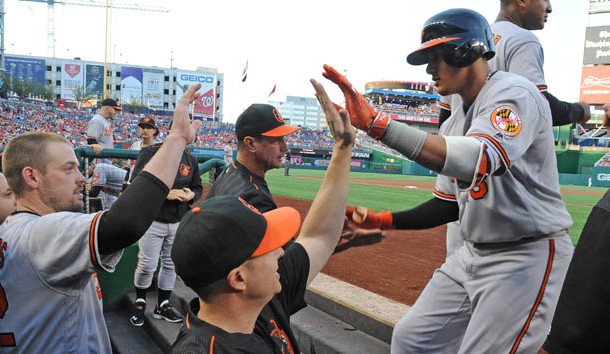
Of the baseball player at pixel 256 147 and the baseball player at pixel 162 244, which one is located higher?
the baseball player at pixel 256 147

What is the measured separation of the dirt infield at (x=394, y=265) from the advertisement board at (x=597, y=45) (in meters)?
46.9

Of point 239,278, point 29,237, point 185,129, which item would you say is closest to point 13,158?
point 29,237

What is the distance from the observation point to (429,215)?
2.54 meters

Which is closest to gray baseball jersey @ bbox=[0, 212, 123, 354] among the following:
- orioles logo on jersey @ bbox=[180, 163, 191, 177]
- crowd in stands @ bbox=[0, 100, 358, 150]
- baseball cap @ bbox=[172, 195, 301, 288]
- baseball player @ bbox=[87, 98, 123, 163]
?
baseball cap @ bbox=[172, 195, 301, 288]

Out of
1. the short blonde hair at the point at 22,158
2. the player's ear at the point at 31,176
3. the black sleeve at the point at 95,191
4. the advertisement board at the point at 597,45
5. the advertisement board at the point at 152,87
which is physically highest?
the advertisement board at the point at 597,45

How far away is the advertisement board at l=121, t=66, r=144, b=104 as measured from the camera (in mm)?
72188

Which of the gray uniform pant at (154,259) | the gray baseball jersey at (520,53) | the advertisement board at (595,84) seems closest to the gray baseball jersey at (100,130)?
the gray uniform pant at (154,259)

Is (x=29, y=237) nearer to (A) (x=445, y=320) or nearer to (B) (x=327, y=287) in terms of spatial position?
(A) (x=445, y=320)

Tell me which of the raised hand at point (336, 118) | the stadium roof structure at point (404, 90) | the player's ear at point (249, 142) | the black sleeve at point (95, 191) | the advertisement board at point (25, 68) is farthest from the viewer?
the advertisement board at point (25, 68)

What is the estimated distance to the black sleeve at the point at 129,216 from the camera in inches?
59.6

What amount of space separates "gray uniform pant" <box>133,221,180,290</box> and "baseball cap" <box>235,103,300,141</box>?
169cm

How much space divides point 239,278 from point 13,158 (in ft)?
3.59

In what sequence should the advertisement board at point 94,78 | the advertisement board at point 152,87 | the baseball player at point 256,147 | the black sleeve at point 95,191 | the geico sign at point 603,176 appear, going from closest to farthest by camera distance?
the baseball player at point 256,147
the black sleeve at point 95,191
the geico sign at point 603,176
the advertisement board at point 94,78
the advertisement board at point 152,87

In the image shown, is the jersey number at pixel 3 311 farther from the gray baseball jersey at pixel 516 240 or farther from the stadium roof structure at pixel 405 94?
the stadium roof structure at pixel 405 94
